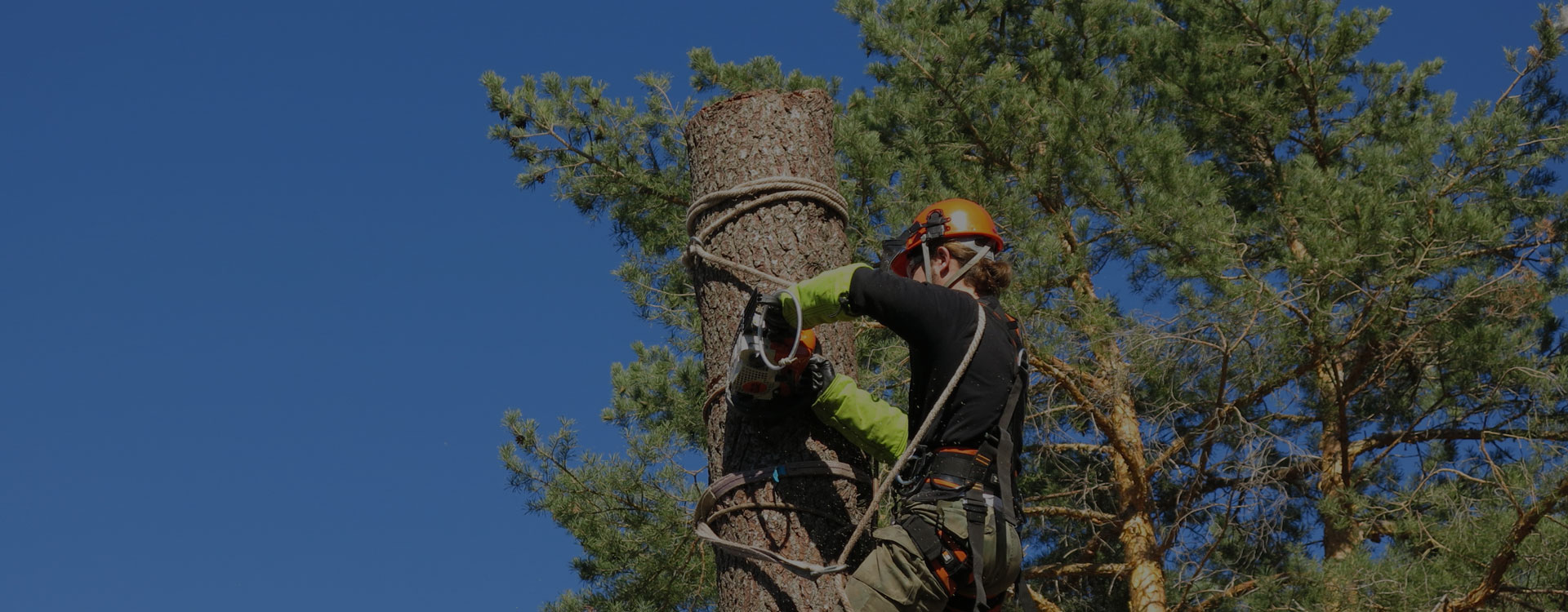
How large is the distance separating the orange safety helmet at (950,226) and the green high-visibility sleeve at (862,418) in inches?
13.6

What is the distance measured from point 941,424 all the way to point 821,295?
1.40ft

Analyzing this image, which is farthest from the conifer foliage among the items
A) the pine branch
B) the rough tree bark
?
the rough tree bark

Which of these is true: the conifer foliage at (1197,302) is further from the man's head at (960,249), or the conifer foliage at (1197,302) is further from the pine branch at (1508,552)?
the man's head at (960,249)

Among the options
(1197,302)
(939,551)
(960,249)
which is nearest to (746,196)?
(960,249)

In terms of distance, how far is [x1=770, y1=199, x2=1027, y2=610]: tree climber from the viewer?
3.12m

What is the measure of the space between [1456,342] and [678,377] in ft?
15.2

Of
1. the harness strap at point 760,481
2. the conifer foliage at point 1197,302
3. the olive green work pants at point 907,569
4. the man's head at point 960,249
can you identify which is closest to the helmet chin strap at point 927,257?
the man's head at point 960,249

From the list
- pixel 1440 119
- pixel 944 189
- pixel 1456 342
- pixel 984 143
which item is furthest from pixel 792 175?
pixel 1440 119

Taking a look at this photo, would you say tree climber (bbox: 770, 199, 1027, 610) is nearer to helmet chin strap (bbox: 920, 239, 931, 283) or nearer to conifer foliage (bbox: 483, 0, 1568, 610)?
helmet chin strap (bbox: 920, 239, 931, 283)

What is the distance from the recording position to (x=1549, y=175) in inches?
374

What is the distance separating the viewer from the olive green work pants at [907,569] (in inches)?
122

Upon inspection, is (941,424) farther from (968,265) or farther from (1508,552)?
(1508,552)

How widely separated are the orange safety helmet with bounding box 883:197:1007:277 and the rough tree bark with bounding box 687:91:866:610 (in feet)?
0.76

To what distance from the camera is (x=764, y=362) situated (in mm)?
3166
